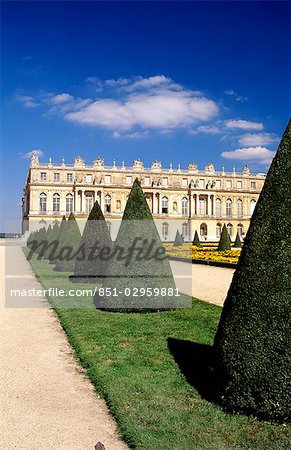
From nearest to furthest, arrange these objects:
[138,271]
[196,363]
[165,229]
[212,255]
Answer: [196,363] < [138,271] < [212,255] < [165,229]

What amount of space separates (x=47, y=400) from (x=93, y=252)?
8.08 m

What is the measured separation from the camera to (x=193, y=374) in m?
4.92

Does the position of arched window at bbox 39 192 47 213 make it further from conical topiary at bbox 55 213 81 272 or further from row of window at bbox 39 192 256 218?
conical topiary at bbox 55 213 81 272

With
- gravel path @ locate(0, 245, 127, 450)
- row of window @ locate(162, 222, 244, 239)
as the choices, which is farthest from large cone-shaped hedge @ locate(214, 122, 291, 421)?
row of window @ locate(162, 222, 244, 239)

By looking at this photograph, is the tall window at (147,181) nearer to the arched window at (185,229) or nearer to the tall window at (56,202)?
the arched window at (185,229)

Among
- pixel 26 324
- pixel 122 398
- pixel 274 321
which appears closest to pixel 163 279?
pixel 26 324

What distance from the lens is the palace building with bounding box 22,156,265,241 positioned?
174ft

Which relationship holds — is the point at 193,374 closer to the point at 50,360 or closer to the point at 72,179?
the point at 50,360

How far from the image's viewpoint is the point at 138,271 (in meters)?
7.97

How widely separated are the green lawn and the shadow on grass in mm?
11

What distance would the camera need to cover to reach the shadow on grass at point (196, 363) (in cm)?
433

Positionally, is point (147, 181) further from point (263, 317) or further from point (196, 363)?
point (263, 317)

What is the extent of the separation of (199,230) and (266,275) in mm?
53387

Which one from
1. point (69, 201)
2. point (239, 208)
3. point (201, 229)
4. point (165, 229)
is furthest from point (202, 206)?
point (69, 201)
